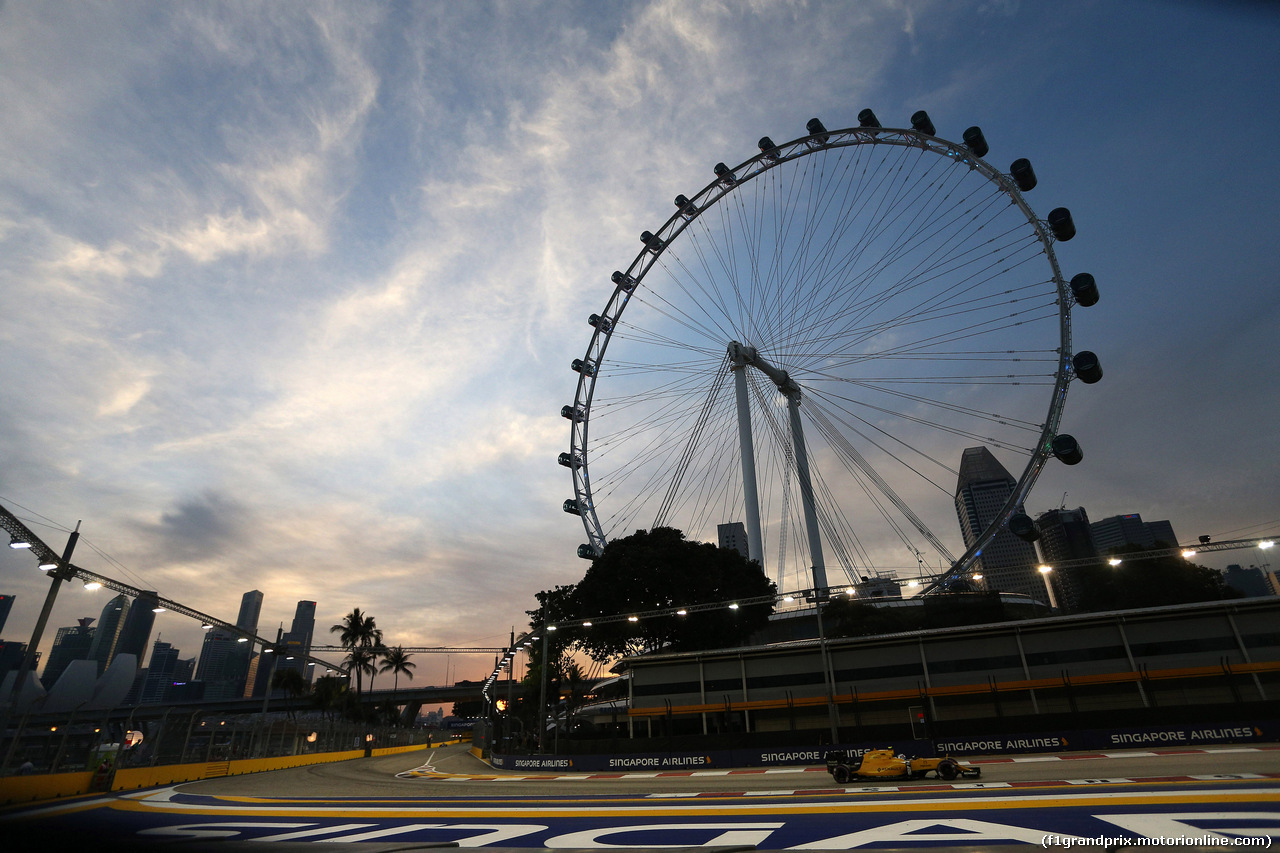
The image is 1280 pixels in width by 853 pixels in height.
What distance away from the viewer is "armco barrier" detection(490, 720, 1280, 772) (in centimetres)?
2673

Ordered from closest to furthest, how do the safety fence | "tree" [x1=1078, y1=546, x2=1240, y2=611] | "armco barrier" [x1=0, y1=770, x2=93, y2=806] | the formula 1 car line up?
1. "armco barrier" [x1=0, y1=770, x2=93, y2=806]
2. the formula 1 car
3. the safety fence
4. "tree" [x1=1078, y1=546, x2=1240, y2=611]

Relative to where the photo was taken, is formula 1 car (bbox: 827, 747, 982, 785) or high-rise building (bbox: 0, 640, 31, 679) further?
high-rise building (bbox: 0, 640, 31, 679)

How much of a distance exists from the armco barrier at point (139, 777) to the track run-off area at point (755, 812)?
1196 millimetres

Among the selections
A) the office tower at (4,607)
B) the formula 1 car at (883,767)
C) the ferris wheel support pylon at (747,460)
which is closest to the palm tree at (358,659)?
the office tower at (4,607)

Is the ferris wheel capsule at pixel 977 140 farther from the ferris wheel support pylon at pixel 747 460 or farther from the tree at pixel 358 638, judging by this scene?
the tree at pixel 358 638

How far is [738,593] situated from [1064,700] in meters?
27.7

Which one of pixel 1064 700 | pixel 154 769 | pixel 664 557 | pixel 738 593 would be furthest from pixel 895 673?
pixel 154 769

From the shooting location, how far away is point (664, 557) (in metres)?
61.4

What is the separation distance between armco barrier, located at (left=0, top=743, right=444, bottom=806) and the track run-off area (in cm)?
120

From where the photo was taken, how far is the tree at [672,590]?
6053 centimetres

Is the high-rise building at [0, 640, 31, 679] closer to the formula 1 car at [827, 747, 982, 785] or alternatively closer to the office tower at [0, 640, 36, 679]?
the office tower at [0, 640, 36, 679]

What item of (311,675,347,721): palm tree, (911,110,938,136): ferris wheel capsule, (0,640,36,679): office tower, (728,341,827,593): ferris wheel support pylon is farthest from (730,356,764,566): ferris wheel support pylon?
(0,640,36,679): office tower

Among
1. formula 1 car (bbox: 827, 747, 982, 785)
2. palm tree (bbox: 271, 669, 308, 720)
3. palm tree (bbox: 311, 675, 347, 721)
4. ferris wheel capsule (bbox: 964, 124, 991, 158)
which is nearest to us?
formula 1 car (bbox: 827, 747, 982, 785)

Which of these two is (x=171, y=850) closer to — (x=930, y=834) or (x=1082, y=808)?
(x=930, y=834)
